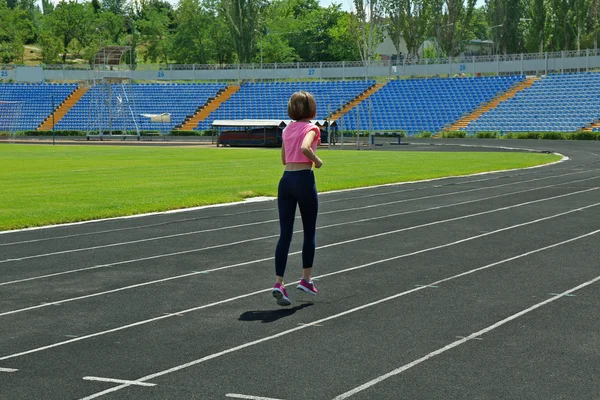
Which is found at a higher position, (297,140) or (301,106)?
(301,106)

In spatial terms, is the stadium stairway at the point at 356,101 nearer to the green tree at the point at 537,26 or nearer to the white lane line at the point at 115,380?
the green tree at the point at 537,26

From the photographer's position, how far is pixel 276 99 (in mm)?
78500

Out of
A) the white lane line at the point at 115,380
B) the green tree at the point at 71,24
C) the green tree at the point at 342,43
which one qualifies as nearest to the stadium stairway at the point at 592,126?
the white lane line at the point at 115,380

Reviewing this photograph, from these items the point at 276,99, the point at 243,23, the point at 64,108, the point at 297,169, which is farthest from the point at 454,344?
the point at 243,23

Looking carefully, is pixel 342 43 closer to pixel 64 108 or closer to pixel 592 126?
pixel 64 108

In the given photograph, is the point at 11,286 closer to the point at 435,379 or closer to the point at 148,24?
the point at 435,379

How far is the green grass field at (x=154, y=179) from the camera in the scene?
17.6 m

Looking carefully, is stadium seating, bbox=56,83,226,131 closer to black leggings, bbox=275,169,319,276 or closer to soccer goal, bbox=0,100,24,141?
soccer goal, bbox=0,100,24,141

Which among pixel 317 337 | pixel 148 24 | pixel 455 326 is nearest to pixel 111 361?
pixel 317 337

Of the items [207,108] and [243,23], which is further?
[243,23]

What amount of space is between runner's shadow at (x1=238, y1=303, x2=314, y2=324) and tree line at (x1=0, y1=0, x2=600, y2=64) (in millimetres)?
77907

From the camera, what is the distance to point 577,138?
5659 cm

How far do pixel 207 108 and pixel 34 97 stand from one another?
58.8ft

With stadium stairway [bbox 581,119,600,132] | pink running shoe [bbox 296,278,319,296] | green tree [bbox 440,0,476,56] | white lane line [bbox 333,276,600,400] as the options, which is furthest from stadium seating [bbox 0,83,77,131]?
white lane line [bbox 333,276,600,400]
